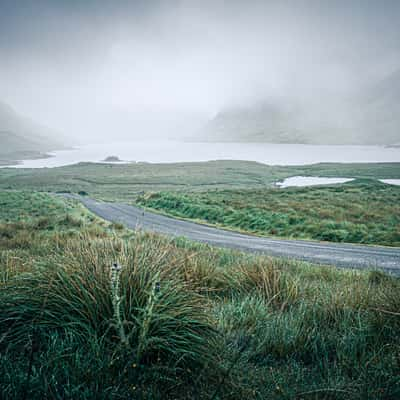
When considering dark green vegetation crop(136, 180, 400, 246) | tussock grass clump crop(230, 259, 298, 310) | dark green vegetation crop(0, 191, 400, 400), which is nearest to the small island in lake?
dark green vegetation crop(136, 180, 400, 246)

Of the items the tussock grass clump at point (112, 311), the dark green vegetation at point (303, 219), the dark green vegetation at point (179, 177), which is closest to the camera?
the tussock grass clump at point (112, 311)

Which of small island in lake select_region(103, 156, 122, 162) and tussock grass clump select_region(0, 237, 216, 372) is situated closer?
tussock grass clump select_region(0, 237, 216, 372)

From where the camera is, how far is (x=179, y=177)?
111 m

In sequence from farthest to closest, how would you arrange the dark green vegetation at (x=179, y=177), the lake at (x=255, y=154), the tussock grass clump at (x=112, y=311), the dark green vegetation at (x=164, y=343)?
the lake at (x=255, y=154) → the dark green vegetation at (x=179, y=177) → the tussock grass clump at (x=112, y=311) → the dark green vegetation at (x=164, y=343)

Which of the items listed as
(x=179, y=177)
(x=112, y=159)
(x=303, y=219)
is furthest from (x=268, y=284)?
(x=112, y=159)

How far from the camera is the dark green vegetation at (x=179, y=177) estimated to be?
284ft

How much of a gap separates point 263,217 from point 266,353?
82.6 ft

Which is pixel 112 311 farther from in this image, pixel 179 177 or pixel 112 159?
pixel 112 159

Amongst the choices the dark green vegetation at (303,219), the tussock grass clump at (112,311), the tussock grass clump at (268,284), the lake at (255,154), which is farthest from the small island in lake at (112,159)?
the tussock grass clump at (112,311)

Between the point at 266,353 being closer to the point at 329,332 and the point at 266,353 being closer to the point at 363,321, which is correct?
the point at 329,332

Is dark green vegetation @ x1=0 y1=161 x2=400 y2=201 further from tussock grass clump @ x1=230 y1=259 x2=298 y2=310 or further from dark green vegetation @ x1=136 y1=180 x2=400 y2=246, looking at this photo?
tussock grass clump @ x1=230 y1=259 x2=298 y2=310

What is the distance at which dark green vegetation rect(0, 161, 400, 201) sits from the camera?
8656cm

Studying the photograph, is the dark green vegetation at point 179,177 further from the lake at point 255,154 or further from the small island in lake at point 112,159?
the small island in lake at point 112,159

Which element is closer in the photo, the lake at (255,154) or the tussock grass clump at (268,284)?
the tussock grass clump at (268,284)
